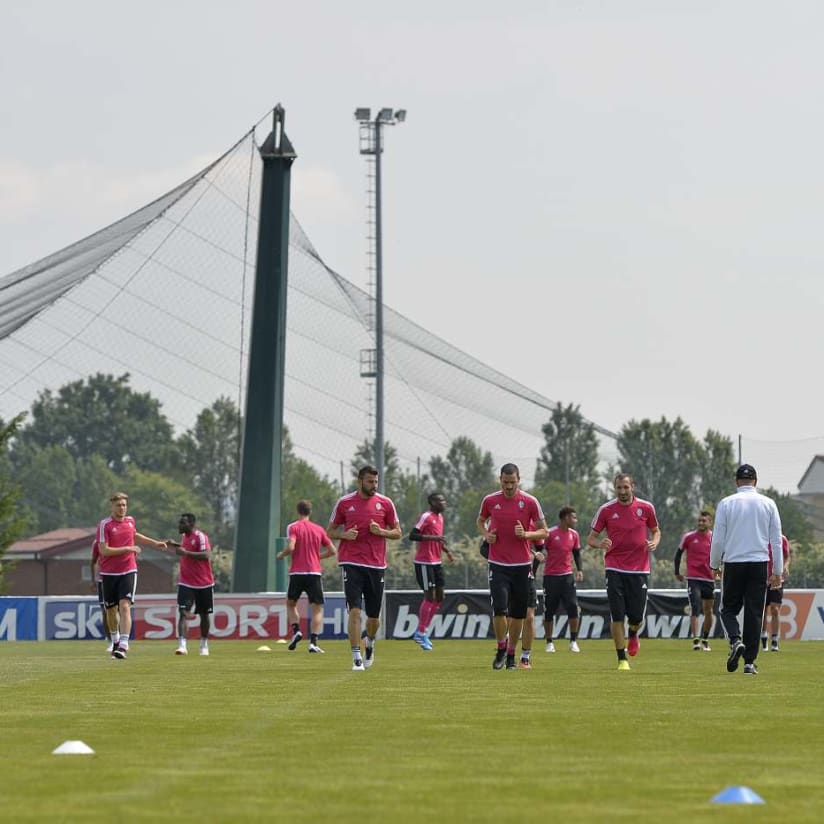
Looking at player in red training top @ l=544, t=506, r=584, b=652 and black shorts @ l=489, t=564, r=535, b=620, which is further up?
player in red training top @ l=544, t=506, r=584, b=652

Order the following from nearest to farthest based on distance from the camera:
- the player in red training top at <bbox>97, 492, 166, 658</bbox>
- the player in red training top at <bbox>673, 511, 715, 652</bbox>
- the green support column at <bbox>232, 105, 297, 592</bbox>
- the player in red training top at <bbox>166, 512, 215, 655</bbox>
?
the player in red training top at <bbox>97, 492, 166, 658</bbox> < the player in red training top at <bbox>166, 512, 215, 655</bbox> < the player in red training top at <bbox>673, 511, 715, 652</bbox> < the green support column at <bbox>232, 105, 297, 592</bbox>

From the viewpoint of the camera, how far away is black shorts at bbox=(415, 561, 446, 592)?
3064 centimetres

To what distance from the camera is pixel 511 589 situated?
2080cm

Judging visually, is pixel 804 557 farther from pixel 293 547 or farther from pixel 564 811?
pixel 564 811

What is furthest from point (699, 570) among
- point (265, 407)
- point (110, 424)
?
point (110, 424)

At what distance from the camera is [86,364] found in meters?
92.1

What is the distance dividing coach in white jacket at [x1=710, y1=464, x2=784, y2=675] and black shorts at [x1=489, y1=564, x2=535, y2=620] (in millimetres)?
2348

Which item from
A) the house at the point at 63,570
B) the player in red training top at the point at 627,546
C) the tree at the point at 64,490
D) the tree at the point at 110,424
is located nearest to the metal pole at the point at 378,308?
the player in red training top at the point at 627,546

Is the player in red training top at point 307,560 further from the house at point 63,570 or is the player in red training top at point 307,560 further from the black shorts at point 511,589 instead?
the house at point 63,570

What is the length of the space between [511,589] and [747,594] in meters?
2.77

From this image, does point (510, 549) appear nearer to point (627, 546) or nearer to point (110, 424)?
point (627, 546)

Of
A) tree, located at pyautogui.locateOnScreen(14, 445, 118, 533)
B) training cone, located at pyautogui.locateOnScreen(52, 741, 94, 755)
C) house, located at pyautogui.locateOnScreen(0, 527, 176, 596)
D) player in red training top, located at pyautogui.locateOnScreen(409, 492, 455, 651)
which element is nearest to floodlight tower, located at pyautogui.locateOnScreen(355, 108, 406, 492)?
player in red training top, located at pyautogui.locateOnScreen(409, 492, 455, 651)

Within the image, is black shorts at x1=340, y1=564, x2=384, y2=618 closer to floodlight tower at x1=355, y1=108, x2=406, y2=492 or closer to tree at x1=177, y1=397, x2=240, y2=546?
floodlight tower at x1=355, y1=108, x2=406, y2=492

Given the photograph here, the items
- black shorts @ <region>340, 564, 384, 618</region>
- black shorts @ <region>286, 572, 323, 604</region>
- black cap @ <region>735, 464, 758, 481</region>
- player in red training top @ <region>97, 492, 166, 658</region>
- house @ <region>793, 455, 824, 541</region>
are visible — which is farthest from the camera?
house @ <region>793, 455, 824, 541</region>
